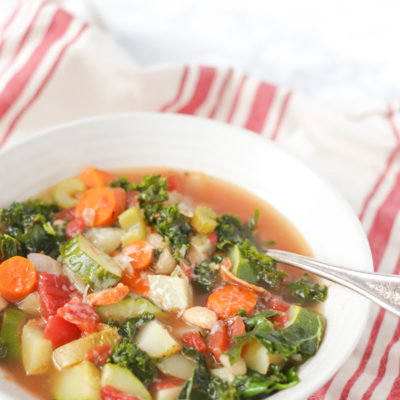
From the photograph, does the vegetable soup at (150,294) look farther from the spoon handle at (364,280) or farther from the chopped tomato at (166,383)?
the spoon handle at (364,280)

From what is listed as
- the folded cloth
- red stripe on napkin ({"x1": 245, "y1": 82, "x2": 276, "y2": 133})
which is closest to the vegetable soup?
the folded cloth

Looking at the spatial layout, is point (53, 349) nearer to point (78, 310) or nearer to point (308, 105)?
point (78, 310)

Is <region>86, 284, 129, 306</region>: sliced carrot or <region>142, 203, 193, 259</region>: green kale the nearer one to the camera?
<region>86, 284, 129, 306</region>: sliced carrot

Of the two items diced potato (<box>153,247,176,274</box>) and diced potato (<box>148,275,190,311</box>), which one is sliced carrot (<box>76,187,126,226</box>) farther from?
diced potato (<box>148,275,190,311</box>)

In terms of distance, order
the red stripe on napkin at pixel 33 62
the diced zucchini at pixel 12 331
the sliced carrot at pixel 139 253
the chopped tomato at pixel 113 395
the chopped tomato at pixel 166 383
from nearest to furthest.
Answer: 1. the chopped tomato at pixel 113 395
2. the chopped tomato at pixel 166 383
3. the diced zucchini at pixel 12 331
4. the sliced carrot at pixel 139 253
5. the red stripe on napkin at pixel 33 62

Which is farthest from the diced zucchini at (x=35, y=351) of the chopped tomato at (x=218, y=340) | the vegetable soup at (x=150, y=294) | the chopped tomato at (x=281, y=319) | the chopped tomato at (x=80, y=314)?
the chopped tomato at (x=281, y=319)

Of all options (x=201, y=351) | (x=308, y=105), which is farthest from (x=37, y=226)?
→ (x=308, y=105)
